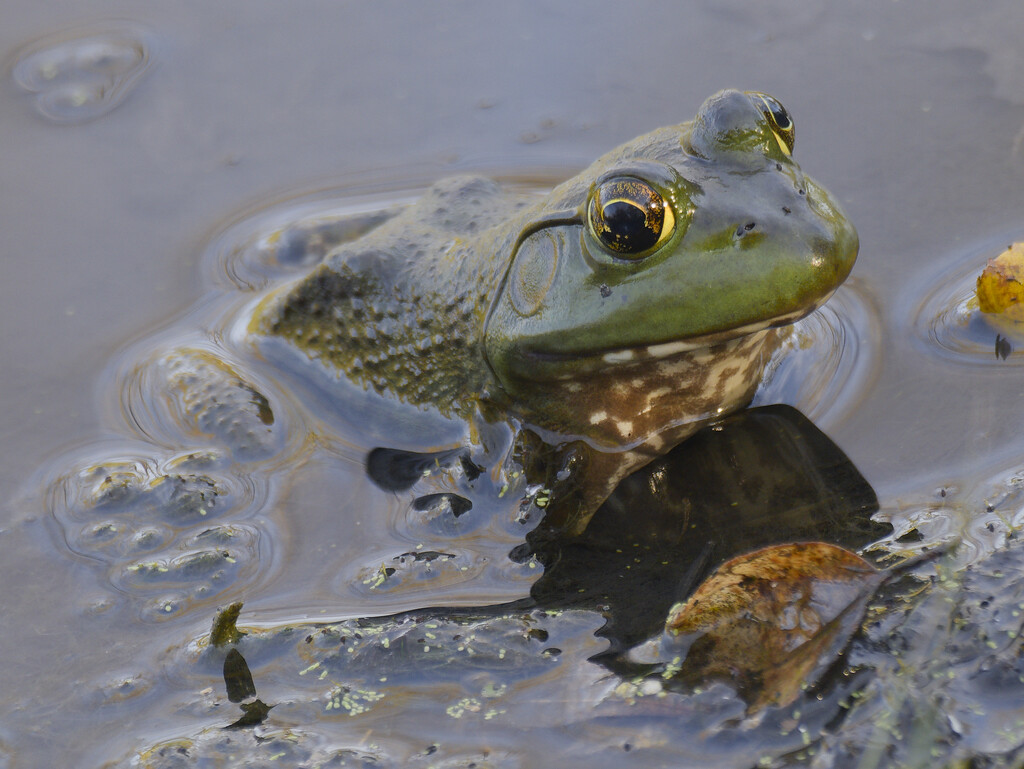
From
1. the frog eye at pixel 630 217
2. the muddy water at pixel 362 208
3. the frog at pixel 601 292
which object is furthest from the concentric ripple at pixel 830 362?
the frog eye at pixel 630 217

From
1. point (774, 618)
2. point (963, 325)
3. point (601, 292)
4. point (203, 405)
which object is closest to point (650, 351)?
point (601, 292)

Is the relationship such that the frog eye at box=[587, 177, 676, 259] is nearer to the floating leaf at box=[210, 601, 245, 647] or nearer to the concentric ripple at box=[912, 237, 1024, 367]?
the concentric ripple at box=[912, 237, 1024, 367]

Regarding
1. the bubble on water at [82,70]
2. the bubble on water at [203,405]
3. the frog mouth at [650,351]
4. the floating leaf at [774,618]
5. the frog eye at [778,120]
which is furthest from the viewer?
the bubble on water at [82,70]

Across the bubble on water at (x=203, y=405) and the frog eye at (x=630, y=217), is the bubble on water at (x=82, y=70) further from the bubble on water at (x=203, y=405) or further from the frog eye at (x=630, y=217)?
the frog eye at (x=630, y=217)

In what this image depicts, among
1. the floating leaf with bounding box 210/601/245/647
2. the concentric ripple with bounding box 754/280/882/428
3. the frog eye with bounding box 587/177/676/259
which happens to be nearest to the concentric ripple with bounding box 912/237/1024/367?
the concentric ripple with bounding box 754/280/882/428

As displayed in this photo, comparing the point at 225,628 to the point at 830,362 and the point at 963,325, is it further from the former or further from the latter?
the point at 963,325
